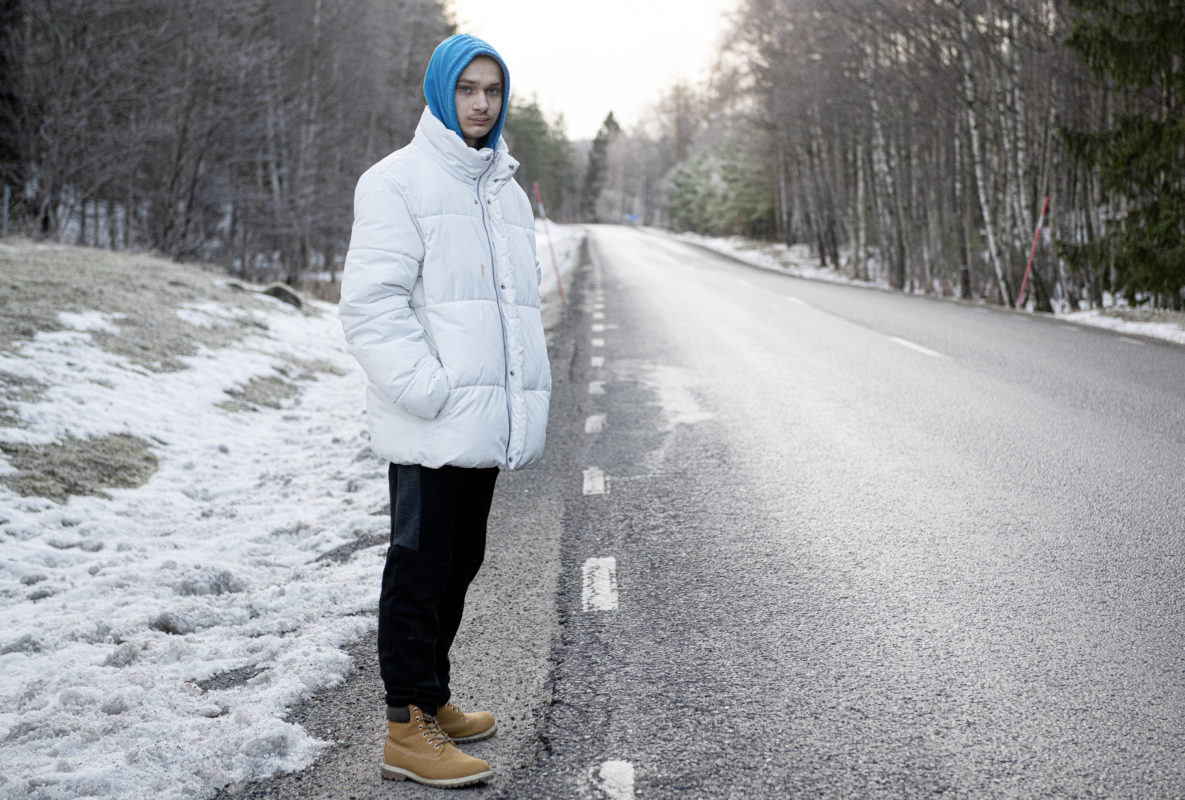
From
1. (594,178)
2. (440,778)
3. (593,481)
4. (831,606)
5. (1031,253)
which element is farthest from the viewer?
(594,178)

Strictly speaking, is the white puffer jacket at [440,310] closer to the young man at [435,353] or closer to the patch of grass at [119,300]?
the young man at [435,353]

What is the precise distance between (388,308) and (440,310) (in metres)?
0.16

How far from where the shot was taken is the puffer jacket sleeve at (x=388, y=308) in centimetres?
260

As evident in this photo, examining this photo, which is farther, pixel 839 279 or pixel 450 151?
pixel 839 279

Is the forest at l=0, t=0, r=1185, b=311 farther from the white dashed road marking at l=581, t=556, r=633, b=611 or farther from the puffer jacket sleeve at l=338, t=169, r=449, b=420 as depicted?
the puffer jacket sleeve at l=338, t=169, r=449, b=420

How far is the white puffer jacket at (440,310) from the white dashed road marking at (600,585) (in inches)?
53.5

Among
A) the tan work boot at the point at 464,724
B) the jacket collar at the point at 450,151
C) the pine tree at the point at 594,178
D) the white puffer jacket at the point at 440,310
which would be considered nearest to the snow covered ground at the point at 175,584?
the tan work boot at the point at 464,724

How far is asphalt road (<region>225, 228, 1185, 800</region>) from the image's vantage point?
2.80 meters

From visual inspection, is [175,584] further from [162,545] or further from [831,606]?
[831,606]

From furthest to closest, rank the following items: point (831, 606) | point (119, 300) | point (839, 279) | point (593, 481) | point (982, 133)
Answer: point (839, 279) → point (982, 133) → point (119, 300) → point (593, 481) → point (831, 606)

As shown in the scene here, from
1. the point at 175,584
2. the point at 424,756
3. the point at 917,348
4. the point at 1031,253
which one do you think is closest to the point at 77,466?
the point at 175,584

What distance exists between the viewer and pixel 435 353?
2.73m

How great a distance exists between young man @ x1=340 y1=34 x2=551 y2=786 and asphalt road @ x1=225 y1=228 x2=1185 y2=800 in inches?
16.9

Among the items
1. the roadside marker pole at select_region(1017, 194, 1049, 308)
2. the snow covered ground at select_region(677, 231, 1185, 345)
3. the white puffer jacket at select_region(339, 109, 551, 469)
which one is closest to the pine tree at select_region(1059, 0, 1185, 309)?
the snow covered ground at select_region(677, 231, 1185, 345)
